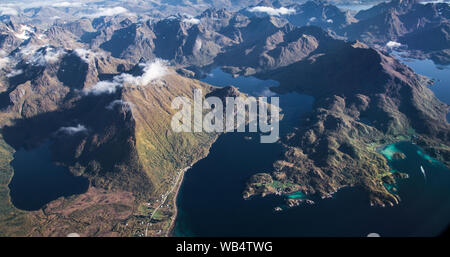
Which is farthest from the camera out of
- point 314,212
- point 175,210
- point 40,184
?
point 40,184

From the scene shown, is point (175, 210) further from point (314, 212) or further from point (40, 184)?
point (40, 184)

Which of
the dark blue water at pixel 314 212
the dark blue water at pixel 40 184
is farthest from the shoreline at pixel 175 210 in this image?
the dark blue water at pixel 40 184

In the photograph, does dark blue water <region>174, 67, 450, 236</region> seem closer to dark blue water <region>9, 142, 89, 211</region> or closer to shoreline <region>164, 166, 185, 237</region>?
shoreline <region>164, 166, 185, 237</region>

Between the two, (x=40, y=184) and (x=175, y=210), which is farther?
(x=40, y=184)

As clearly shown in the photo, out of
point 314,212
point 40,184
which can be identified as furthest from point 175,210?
point 40,184

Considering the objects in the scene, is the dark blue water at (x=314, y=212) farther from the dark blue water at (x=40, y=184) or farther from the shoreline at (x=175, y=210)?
the dark blue water at (x=40, y=184)

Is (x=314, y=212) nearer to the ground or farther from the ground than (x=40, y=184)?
farther from the ground

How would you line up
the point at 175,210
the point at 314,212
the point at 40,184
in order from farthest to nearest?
the point at 40,184
the point at 175,210
the point at 314,212
